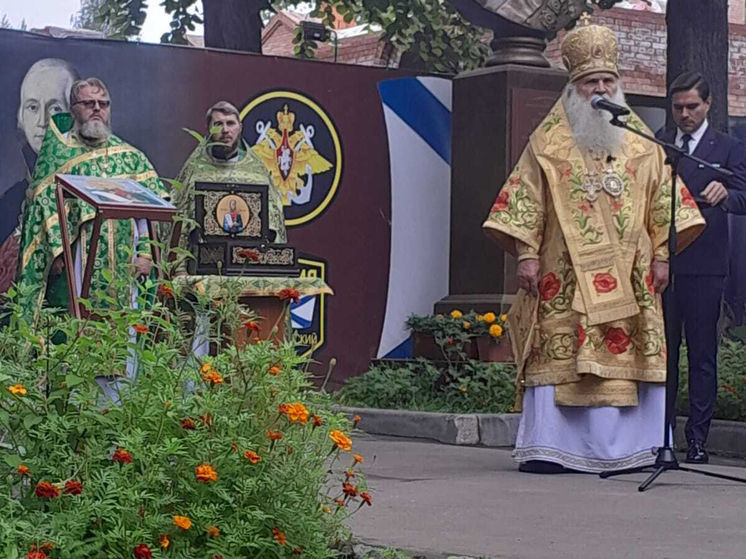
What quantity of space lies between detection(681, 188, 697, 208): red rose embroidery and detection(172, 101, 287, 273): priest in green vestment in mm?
2590

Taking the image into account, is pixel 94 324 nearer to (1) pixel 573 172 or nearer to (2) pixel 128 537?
(2) pixel 128 537

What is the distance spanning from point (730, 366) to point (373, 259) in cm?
294

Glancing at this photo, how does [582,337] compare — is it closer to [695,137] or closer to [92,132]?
[695,137]

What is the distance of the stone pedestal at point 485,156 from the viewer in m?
12.2

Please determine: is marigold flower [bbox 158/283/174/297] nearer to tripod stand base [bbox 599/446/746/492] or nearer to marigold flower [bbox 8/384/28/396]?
marigold flower [bbox 8/384/28/396]

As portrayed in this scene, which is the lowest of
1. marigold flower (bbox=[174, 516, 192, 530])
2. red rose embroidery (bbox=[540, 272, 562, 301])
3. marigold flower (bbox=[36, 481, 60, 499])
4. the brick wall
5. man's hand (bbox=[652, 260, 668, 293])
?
marigold flower (bbox=[174, 516, 192, 530])

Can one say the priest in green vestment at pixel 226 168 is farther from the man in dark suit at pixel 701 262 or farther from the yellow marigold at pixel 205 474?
the yellow marigold at pixel 205 474

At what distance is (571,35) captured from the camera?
849 cm

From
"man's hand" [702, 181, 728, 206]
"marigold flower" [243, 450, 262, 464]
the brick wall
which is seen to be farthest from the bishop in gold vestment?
the brick wall

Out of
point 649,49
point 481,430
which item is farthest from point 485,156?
point 649,49

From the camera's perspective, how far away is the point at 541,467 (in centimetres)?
840

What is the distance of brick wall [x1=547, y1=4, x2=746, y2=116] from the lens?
2761 cm

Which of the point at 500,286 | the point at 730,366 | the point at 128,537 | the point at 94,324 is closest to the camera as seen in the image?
the point at 128,537

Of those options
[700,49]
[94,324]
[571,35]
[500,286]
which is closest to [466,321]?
[500,286]
